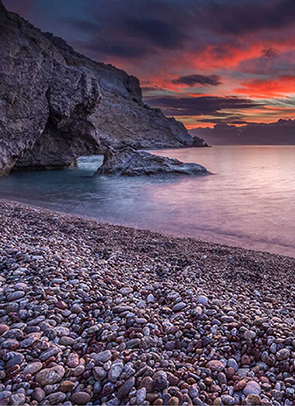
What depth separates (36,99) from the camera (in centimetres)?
1895

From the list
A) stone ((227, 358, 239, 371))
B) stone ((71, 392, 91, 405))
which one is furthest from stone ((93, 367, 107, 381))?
stone ((227, 358, 239, 371))

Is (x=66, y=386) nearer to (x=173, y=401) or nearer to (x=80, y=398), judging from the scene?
(x=80, y=398)

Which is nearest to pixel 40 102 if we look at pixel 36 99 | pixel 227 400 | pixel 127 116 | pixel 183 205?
pixel 36 99

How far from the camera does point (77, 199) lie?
46.6ft

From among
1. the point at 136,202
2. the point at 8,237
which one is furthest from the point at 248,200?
the point at 8,237

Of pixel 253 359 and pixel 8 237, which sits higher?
pixel 8 237

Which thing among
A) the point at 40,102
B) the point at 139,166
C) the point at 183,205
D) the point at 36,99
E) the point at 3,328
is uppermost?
the point at 36,99

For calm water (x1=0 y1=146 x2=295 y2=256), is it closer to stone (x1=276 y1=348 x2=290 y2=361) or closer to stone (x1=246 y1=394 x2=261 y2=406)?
stone (x1=276 y1=348 x2=290 y2=361)

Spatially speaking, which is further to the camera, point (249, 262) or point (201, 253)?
point (201, 253)

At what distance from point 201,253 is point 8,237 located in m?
4.09

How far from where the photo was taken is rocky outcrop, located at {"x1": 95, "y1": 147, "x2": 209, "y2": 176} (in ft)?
75.2

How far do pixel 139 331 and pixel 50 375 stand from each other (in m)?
0.97

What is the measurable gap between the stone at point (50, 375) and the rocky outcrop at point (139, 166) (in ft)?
68.4

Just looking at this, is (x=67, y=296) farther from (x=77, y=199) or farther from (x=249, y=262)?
(x=77, y=199)
